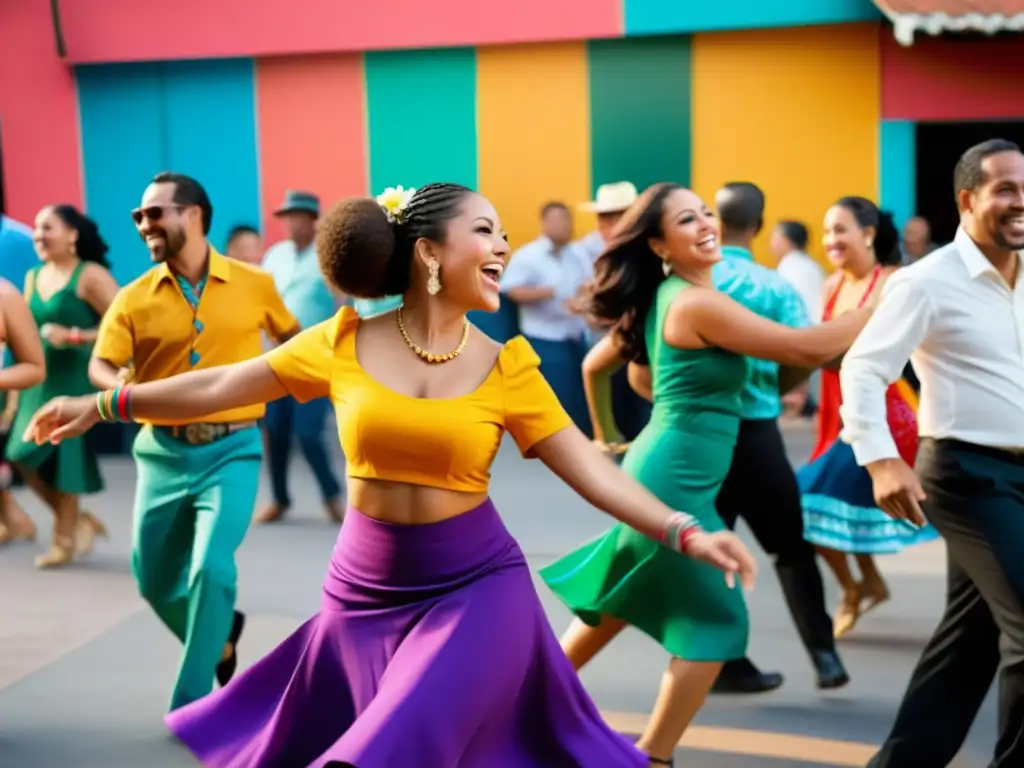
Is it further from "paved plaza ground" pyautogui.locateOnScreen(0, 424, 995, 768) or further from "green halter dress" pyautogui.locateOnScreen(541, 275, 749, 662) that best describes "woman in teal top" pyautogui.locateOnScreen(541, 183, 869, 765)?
"paved plaza ground" pyautogui.locateOnScreen(0, 424, 995, 768)

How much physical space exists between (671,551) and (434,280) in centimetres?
132

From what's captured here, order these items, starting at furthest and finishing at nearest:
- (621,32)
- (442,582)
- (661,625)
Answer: (621,32) < (661,625) < (442,582)

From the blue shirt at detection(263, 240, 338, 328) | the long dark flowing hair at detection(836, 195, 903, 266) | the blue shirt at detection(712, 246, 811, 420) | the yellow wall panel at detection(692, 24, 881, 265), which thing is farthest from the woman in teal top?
the yellow wall panel at detection(692, 24, 881, 265)

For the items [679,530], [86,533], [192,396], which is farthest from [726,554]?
[86,533]

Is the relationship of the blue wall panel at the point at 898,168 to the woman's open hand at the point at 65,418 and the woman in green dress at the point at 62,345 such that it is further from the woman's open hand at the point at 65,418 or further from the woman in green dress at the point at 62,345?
the woman's open hand at the point at 65,418

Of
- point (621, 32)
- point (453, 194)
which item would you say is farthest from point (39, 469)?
point (621, 32)

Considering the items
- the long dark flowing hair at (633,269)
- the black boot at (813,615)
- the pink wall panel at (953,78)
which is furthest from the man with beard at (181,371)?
the pink wall panel at (953,78)

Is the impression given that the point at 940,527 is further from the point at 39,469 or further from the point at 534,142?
the point at 534,142

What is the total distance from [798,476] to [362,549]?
3.24m

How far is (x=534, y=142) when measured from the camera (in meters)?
13.0

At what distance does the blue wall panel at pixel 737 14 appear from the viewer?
1212 cm

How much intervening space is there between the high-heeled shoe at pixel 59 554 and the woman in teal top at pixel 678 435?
424 centimetres

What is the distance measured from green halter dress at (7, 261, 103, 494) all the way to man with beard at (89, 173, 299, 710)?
9.70 feet

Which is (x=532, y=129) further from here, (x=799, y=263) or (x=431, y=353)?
(x=431, y=353)
